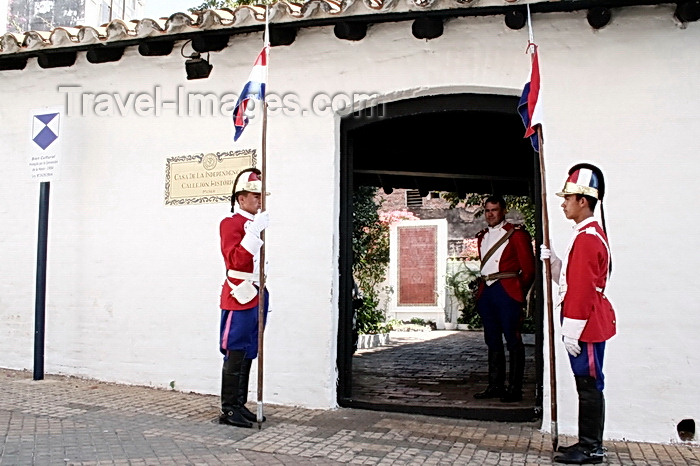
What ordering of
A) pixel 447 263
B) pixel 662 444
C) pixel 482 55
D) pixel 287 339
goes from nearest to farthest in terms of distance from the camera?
pixel 662 444, pixel 482 55, pixel 287 339, pixel 447 263

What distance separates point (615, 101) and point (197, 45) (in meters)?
3.72

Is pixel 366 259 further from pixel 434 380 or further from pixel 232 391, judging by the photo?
pixel 232 391

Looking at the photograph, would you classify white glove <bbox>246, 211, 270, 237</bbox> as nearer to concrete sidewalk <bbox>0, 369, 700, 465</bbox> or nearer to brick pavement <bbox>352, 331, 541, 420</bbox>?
concrete sidewalk <bbox>0, 369, 700, 465</bbox>

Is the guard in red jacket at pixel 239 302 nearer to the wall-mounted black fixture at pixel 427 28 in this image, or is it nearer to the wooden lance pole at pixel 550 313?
the wall-mounted black fixture at pixel 427 28

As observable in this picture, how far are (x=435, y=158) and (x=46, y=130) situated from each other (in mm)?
4995

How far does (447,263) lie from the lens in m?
17.8

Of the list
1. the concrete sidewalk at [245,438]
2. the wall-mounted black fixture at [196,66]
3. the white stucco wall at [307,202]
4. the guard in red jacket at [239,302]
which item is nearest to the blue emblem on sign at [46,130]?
the white stucco wall at [307,202]

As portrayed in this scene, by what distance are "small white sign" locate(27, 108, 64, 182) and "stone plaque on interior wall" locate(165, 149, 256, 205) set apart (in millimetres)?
1131

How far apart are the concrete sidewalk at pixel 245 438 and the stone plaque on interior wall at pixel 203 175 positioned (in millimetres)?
1861

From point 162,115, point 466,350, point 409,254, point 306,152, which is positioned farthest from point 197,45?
point 409,254

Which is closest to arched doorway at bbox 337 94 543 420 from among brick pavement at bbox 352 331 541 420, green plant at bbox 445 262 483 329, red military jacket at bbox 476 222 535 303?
brick pavement at bbox 352 331 541 420

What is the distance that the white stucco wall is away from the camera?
5.58m

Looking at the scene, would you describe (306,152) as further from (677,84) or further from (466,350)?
(466,350)

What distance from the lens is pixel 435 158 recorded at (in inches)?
397
